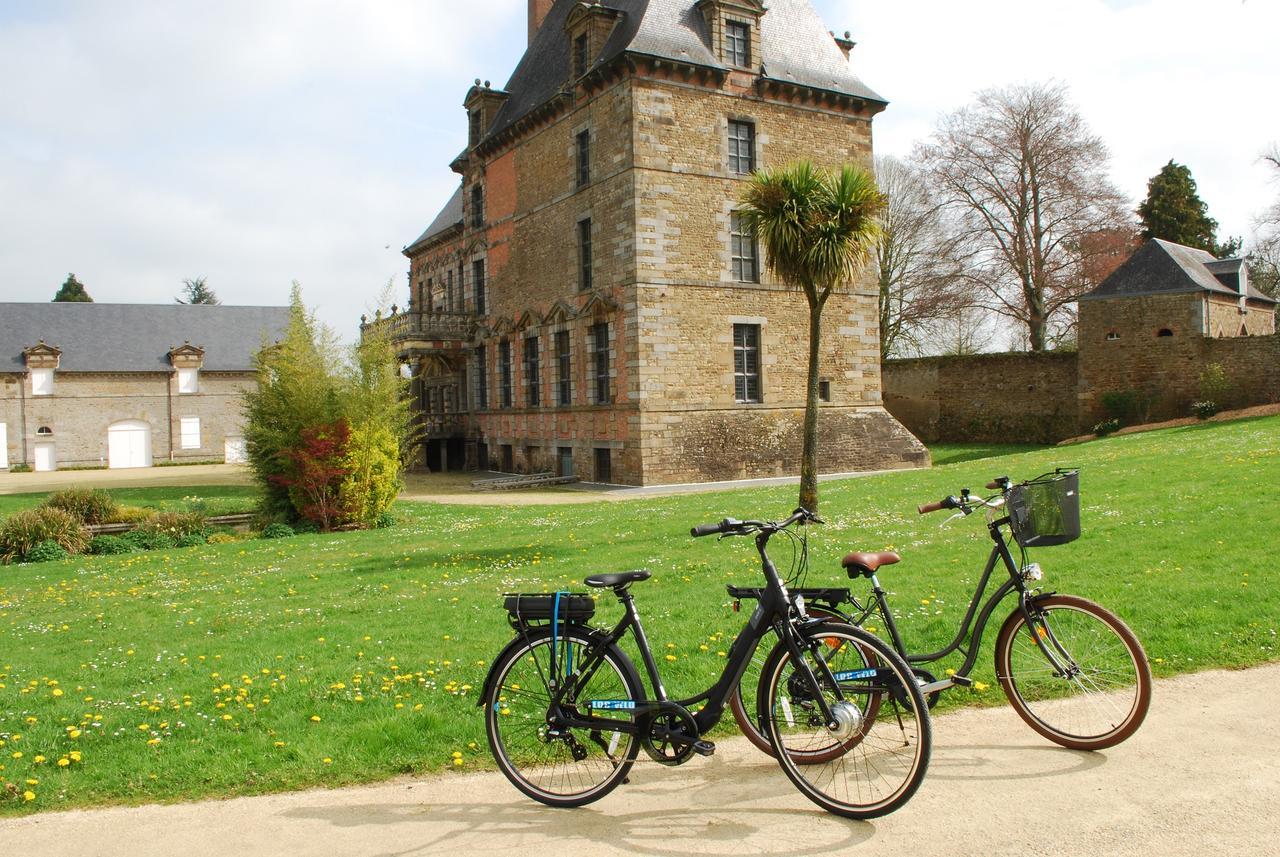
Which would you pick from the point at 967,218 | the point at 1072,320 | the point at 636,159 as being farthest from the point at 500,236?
the point at 1072,320

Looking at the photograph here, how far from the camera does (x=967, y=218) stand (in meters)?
39.3

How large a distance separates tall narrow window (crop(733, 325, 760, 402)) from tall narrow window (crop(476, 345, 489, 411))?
34.3 feet

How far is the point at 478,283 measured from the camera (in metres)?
32.5

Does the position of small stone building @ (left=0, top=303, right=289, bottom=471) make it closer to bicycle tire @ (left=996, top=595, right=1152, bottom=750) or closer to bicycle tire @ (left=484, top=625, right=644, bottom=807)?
bicycle tire @ (left=484, top=625, right=644, bottom=807)

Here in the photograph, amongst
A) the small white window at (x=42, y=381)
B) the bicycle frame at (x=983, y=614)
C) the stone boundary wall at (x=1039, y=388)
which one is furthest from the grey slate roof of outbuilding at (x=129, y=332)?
the bicycle frame at (x=983, y=614)

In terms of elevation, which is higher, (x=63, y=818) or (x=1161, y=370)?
(x=1161, y=370)

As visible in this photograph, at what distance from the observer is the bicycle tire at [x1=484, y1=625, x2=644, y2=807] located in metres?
4.15

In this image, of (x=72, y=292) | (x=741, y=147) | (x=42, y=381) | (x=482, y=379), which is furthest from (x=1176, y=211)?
(x=72, y=292)

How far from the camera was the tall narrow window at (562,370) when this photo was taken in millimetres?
26984

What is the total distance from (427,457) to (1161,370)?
2414cm

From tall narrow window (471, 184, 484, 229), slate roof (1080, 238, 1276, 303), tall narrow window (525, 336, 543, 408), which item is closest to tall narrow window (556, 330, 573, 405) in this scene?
tall narrow window (525, 336, 543, 408)

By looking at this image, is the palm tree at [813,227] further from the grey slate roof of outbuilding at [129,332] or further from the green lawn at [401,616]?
the grey slate roof of outbuilding at [129,332]

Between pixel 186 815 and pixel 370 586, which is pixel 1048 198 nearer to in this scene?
pixel 370 586

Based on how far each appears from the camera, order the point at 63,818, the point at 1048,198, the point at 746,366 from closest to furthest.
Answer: the point at 63,818 < the point at 746,366 < the point at 1048,198
